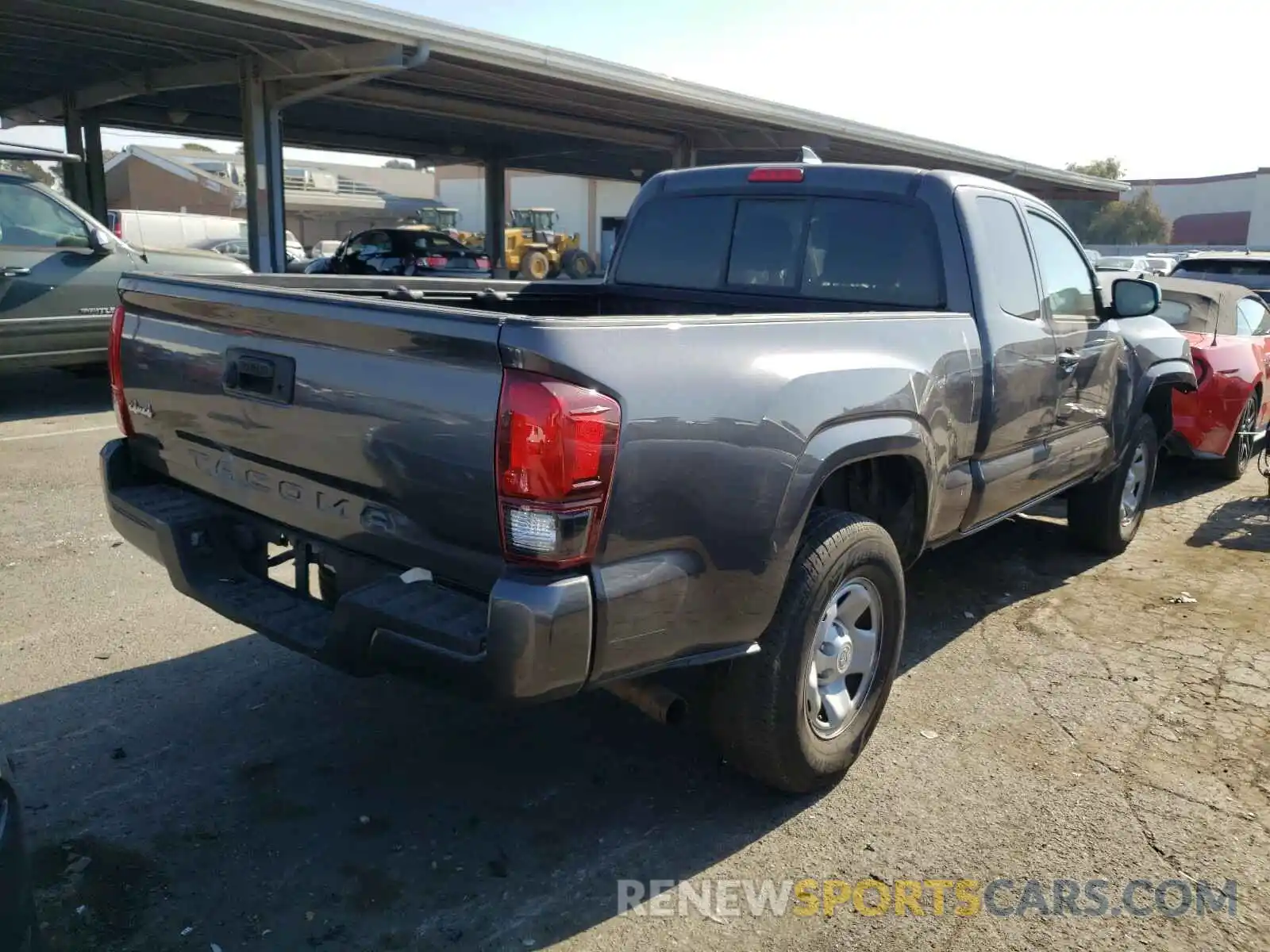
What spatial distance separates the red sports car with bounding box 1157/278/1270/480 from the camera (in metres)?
7.29

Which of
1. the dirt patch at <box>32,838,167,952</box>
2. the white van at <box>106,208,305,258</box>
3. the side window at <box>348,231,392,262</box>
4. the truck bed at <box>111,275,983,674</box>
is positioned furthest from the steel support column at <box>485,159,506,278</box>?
the dirt patch at <box>32,838,167,952</box>

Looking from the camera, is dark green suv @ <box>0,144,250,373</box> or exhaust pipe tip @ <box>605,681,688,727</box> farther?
dark green suv @ <box>0,144,250,373</box>

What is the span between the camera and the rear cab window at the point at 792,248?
4.14m

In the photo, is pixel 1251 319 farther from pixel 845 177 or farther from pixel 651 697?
pixel 651 697

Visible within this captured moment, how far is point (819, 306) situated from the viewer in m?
4.34

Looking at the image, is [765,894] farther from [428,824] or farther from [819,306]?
[819,306]

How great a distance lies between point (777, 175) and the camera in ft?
14.7

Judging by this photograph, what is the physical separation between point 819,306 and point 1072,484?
182 cm

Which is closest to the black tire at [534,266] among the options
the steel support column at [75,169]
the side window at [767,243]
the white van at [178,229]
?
the white van at [178,229]

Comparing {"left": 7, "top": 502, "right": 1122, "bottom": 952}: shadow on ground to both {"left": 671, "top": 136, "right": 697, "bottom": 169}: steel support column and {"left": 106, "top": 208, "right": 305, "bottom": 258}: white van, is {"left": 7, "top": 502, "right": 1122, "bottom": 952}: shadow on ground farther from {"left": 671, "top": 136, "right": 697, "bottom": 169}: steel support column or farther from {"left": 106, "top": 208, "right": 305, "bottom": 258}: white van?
{"left": 106, "top": 208, "right": 305, "bottom": 258}: white van

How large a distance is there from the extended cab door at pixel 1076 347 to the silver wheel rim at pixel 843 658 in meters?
1.82

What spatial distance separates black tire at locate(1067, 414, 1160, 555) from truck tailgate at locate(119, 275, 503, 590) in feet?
14.5

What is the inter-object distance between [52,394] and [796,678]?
9491 millimetres

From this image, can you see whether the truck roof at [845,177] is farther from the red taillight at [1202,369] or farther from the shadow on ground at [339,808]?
the red taillight at [1202,369]
